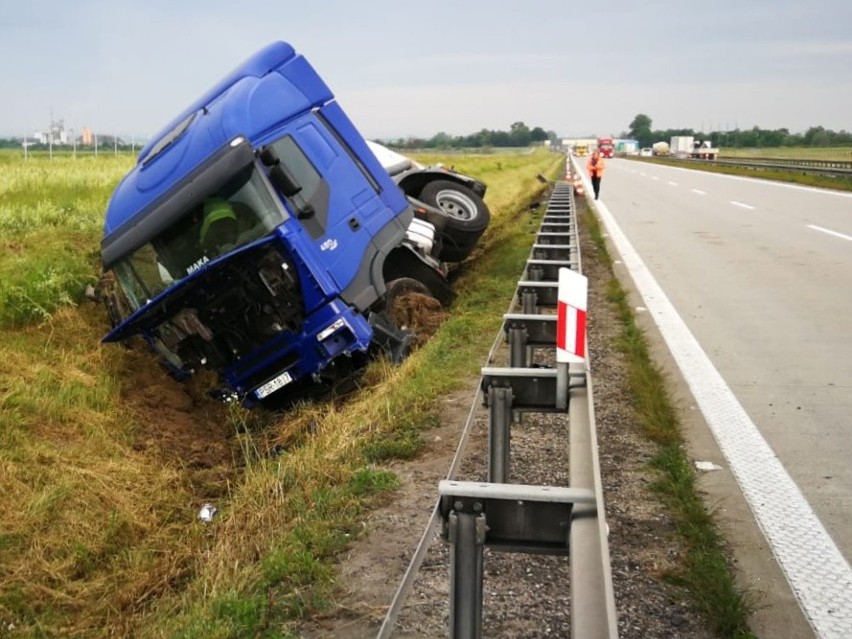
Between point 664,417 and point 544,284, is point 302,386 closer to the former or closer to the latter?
point 544,284

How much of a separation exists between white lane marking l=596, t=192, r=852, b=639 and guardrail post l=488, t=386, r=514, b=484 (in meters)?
1.19

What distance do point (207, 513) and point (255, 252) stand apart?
103 inches

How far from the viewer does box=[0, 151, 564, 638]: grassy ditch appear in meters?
4.64

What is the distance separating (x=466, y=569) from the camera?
3123 millimetres

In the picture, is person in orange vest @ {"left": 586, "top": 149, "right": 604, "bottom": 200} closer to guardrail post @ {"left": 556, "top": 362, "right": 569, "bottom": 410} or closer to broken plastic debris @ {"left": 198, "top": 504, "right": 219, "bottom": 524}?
broken plastic debris @ {"left": 198, "top": 504, "right": 219, "bottom": 524}

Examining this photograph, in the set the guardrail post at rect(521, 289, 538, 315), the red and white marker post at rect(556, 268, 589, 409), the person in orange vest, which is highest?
the red and white marker post at rect(556, 268, 589, 409)

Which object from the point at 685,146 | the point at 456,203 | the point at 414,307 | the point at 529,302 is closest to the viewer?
the point at 529,302

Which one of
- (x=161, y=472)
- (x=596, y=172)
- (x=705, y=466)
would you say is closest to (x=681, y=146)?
(x=596, y=172)

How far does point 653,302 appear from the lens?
1079 centimetres

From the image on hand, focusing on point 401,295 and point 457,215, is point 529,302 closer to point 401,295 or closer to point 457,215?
point 401,295

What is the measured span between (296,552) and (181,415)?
17.4 ft

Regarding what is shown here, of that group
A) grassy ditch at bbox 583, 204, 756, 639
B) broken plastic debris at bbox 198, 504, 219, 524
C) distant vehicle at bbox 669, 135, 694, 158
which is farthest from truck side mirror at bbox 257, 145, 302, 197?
distant vehicle at bbox 669, 135, 694, 158

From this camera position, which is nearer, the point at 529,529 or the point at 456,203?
the point at 529,529

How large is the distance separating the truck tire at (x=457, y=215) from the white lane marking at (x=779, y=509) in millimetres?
5702
